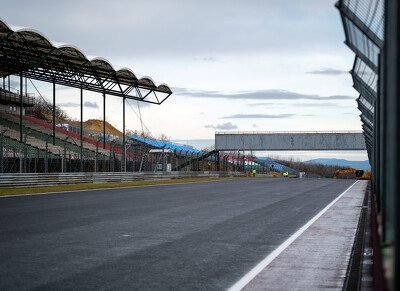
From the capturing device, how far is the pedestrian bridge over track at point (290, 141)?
67.7m

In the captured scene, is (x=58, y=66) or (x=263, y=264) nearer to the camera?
(x=263, y=264)

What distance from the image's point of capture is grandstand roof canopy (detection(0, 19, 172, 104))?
31875 mm

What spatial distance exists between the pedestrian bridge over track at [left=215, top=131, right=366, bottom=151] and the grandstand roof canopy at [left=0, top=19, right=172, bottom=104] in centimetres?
2224

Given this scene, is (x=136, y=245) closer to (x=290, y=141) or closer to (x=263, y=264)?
(x=263, y=264)

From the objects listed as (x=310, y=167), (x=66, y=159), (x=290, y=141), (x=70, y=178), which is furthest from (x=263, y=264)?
(x=310, y=167)

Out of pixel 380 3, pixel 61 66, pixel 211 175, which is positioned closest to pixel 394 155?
pixel 380 3

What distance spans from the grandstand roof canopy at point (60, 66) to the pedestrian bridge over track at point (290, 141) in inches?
876

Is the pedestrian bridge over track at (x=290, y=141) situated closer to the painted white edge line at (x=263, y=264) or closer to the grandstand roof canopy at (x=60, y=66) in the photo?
the grandstand roof canopy at (x=60, y=66)

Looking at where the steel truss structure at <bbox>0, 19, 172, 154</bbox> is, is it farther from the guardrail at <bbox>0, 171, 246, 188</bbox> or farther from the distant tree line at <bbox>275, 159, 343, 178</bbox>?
the distant tree line at <bbox>275, 159, 343, 178</bbox>

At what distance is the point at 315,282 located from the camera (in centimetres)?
582

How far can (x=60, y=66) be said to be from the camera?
38.8m

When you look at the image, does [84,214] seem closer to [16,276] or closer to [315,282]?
[16,276]

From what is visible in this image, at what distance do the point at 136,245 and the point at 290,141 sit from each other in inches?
2424

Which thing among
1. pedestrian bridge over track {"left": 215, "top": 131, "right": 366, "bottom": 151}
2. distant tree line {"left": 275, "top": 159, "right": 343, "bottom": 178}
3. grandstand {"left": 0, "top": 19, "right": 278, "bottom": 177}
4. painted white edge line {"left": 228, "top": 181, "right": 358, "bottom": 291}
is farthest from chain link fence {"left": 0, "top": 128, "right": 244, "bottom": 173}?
distant tree line {"left": 275, "top": 159, "right": 343, "bottom": 178}
